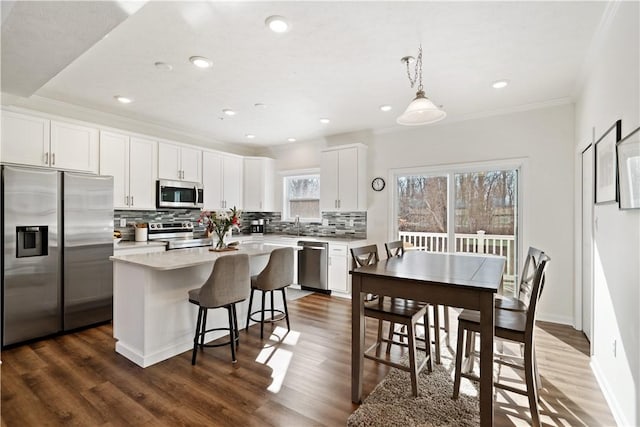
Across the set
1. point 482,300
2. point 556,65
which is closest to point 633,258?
point 482,300

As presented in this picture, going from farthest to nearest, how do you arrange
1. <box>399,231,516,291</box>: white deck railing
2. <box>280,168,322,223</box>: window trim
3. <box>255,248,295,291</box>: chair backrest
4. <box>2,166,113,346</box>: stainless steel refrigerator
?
<box>280,168,322,223</box>: window trim → <box>399,231,516,291</box>: white deck railing → <box>255,248,295,291</box>: chair backrest → <box>2,166,113,346</box>: stainless steel refrigerator

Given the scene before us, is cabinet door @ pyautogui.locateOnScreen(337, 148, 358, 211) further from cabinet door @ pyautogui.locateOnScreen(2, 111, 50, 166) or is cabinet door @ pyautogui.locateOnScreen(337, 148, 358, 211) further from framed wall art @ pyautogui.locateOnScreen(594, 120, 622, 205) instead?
cabinet door @ pyautogui.locateOnScreen(2, 111, 50, 166)

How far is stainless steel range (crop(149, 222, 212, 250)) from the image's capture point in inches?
181

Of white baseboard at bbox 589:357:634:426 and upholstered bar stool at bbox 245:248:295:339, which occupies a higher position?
upholstered bar stool at bbox 245:248:295:339

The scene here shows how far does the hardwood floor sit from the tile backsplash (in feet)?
6.06

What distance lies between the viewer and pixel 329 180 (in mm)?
5383

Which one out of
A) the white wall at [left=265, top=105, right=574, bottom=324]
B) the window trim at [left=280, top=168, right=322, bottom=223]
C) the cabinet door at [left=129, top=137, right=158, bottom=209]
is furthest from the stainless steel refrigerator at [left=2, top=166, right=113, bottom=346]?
the white wall at [left=265, top=105, right=574, bottom=324]

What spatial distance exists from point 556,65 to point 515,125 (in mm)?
1208

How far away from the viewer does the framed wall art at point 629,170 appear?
1706 millimetres

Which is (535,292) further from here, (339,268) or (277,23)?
(339,268)

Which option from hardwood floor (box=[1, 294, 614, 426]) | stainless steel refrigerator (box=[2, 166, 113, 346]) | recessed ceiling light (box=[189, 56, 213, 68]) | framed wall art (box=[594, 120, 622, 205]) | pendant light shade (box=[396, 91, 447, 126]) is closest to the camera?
hardwood floor (box=[1, 294, 614, 426])

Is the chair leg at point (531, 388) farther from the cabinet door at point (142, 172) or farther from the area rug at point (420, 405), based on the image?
the cabinet door at point (142, 172)

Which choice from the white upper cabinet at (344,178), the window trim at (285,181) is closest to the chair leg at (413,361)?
the white upper cabinet at (344,178)

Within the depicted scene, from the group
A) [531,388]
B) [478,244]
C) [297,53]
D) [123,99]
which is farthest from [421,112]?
[123,99]
